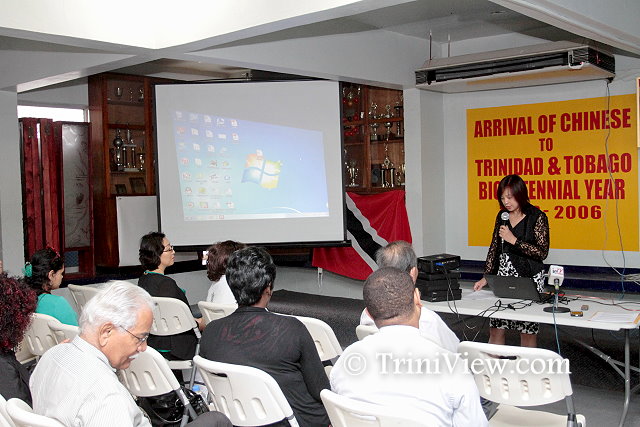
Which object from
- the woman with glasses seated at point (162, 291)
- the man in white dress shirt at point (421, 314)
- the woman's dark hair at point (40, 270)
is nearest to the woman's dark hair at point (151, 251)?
the woman with glasses seated at point (162, 291)

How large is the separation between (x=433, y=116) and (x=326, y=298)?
2.30 meters

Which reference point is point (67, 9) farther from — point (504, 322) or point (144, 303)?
point (504, 322)

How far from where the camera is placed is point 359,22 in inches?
239

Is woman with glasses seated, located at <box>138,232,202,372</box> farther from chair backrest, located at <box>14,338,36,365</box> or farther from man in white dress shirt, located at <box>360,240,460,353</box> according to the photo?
man in white dress shirt, located at <box>360,240,460,353</box>

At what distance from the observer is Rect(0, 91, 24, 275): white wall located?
6.25 meters

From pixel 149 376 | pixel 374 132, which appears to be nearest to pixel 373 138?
pixel 374 132

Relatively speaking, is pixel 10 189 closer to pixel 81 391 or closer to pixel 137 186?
pixel 137 186

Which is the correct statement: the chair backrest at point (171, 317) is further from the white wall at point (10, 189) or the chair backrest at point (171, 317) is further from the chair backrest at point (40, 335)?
the white wall at point (10, 189)

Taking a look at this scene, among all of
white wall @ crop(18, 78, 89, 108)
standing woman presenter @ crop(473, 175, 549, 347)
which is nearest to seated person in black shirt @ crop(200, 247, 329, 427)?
standing woman presenter @ crop(473, 175, 549, 347)

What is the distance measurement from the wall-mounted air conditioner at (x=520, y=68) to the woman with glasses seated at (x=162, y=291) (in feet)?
10.5

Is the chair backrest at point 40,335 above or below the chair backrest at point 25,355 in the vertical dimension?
above

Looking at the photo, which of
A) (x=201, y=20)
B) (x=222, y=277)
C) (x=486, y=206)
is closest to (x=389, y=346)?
(x=222, y=277)

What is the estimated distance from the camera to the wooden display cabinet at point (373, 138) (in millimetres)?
7152

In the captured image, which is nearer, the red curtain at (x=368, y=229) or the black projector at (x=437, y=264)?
the black projector at (x=437, y=264)
